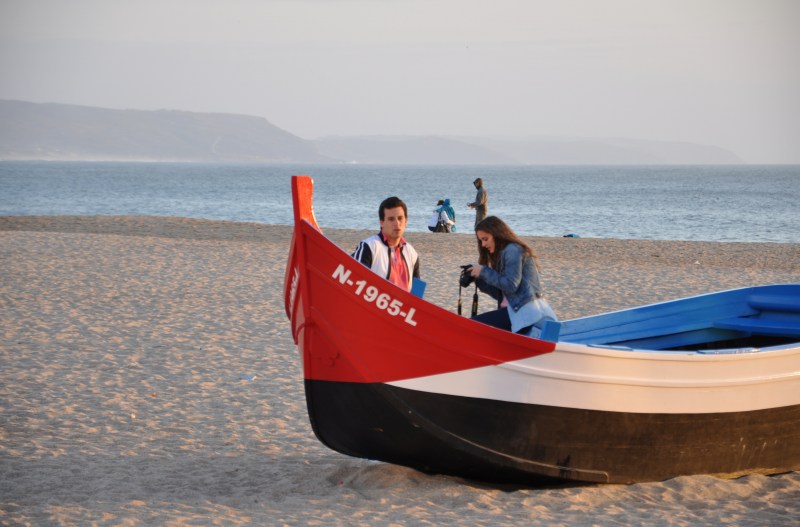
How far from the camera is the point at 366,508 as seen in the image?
563 centimetres

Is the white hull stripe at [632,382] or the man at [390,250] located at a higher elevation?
the man at [390,250]

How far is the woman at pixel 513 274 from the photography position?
6.16 meters

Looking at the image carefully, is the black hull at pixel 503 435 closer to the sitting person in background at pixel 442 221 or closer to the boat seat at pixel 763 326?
the boat seat at pixel 763 326

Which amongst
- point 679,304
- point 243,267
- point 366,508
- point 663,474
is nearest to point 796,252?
point 243,267

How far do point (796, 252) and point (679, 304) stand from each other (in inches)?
655

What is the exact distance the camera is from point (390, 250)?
6102 mm

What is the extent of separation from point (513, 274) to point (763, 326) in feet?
Answer: 8.47

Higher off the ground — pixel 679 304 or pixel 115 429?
pixel 679 304

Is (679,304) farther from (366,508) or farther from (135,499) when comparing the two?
(135,499)

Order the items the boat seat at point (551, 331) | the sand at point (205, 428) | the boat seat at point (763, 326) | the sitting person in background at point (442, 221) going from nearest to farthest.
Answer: the sand at point (205, 428)
the boat seat at point (551, 331)
the boat seat at point (763, 326)
the sitting person in background at point (442, 221)

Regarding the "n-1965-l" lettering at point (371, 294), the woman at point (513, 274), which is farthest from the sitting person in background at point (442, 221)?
the "n-1965-l" lettering at point (371, 294)

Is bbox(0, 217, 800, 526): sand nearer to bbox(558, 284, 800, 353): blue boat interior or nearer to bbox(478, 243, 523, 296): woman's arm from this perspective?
bbox(478, 243, 523, 296): woman's arm

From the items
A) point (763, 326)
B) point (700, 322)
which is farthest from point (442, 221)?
point (763, 326)

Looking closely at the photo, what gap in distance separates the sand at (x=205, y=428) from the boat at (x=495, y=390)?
9.1 inches
